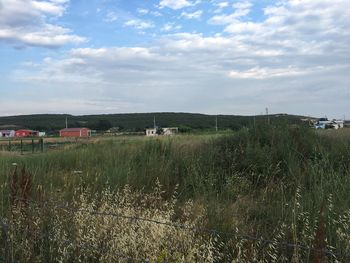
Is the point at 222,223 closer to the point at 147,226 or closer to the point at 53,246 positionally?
the point at 147,226

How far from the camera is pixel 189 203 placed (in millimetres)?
7070

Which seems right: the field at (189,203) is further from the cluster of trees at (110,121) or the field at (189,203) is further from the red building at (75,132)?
the red building at (75,132)

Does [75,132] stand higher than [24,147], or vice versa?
[75,132]

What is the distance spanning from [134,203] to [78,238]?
6.43 ft

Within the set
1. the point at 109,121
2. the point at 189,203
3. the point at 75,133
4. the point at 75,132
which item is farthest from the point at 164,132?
the point at 109,121

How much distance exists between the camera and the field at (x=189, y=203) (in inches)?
204

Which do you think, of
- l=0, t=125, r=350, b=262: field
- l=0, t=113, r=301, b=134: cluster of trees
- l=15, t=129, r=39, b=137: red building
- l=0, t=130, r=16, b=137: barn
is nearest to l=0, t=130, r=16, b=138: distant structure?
l=0, t=130, r=16, b=137: barn

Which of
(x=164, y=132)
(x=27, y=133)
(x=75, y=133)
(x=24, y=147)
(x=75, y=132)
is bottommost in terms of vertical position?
(x=27, y=133)

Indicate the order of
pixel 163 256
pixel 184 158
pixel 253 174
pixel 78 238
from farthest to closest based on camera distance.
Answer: pixel 184 158, pixel 253 174, pixel 78 238, pixel 163 256

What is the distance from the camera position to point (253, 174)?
34.1 feet

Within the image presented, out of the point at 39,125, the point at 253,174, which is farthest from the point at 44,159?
the point at 39,125

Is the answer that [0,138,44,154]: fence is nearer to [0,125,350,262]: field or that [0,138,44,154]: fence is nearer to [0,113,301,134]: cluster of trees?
[0,125,350,262]: field

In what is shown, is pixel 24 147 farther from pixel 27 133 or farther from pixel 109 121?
pixel 27 133

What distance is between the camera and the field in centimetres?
518
